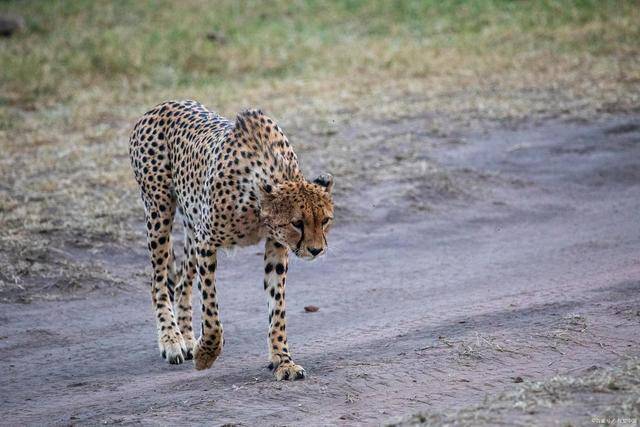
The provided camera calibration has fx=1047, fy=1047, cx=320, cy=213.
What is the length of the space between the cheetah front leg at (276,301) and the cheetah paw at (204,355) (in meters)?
0.33

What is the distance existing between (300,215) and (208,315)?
83cm

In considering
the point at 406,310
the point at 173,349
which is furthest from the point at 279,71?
the point at 173,349

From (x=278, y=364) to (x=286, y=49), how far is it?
34.8 ft

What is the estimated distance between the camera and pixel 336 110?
1193 cm

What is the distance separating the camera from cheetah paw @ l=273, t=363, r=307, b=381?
16.9 feet

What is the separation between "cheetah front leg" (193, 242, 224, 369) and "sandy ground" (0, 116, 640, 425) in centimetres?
11

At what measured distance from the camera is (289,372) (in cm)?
517

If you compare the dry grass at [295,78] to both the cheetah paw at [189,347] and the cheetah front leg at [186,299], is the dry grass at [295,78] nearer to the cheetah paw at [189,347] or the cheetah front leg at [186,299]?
the cheetah front leg at [186,299]

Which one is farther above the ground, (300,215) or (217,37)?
(217,37)

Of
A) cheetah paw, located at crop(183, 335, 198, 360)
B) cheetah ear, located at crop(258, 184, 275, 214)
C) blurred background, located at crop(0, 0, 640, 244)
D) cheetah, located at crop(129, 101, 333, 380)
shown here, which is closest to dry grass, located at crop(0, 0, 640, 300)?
blurred background, located at crop(0, 0, 640, 244)

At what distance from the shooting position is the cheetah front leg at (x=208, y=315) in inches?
211

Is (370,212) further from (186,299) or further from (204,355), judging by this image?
(204,355)

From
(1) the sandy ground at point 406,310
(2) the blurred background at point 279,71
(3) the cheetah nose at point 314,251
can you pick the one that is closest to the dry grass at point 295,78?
(2) the blurred background at point 279,71

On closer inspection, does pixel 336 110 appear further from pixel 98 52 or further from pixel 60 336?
pixel 60 336
